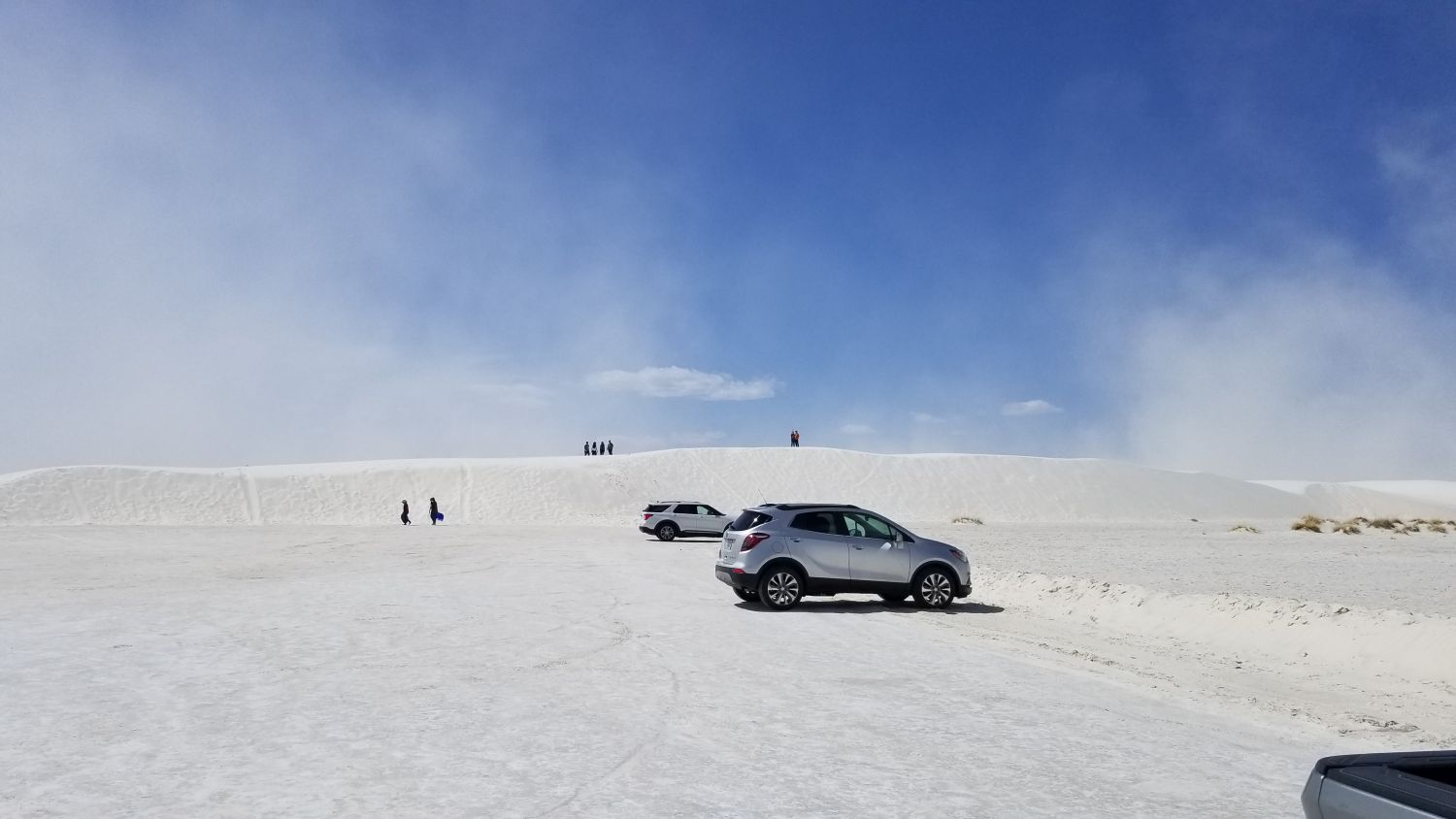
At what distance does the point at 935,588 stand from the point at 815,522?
91.4 inches

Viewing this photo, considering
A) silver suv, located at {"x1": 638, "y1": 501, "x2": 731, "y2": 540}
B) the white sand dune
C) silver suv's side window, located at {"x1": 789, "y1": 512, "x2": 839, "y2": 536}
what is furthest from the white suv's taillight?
the white sand dune

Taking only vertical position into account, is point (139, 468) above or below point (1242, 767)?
above

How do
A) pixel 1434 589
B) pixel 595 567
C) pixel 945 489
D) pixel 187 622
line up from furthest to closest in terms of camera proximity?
pixel 945 489 < pixel 595 567 < pixel 1434 589 < pixel 187 622

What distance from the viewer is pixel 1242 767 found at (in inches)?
261

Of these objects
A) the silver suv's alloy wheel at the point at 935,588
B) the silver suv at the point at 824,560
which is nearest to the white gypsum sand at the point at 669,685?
the silver suv's alloy wheel at the point at 935,588

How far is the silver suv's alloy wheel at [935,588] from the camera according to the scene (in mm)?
16031

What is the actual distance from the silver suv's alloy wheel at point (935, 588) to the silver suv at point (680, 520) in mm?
22310

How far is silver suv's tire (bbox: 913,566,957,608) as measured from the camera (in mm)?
16016

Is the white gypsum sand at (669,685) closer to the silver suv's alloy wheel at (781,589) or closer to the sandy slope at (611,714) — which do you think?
the sandy slope at (611,714)

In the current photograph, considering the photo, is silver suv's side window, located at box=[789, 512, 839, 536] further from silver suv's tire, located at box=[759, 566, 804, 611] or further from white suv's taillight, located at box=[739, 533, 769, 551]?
silver suv's tire, located at box=[759, 566, 804, 611]

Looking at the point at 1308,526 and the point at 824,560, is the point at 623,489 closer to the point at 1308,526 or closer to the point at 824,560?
the point at 1308,526

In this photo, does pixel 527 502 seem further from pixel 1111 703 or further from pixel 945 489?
pixel 1111 703

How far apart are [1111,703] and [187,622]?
12.2m

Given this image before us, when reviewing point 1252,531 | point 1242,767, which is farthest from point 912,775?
point 1252,531
